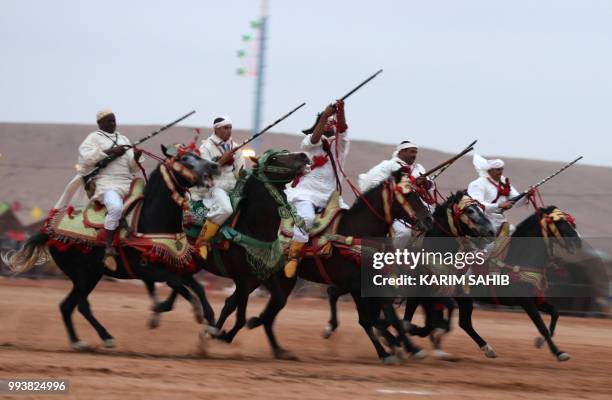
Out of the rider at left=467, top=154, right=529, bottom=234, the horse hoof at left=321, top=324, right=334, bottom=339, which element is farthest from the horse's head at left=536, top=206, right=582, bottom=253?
the horse hoof at left=321, top=324, right=334, bottom=339

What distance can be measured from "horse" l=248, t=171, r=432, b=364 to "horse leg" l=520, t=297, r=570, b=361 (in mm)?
2105

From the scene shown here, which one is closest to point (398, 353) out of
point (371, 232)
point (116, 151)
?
point (371, 232)

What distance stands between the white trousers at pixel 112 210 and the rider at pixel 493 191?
528 cm

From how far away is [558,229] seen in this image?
1603cm

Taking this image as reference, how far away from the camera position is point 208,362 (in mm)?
13320

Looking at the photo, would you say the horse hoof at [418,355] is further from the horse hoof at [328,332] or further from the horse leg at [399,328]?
the horse hoof at [328,332]

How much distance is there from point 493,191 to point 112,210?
19.4 ft

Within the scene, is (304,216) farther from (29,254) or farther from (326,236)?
(29,254)

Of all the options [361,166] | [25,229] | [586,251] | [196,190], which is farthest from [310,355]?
[361,166]

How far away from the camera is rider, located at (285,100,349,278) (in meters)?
15.1

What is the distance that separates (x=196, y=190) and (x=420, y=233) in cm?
308

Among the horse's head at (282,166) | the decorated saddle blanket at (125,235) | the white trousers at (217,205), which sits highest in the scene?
the horse's head at (282,166)

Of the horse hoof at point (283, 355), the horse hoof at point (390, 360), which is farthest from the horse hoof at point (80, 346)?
the horse hoof at point (390, 360)

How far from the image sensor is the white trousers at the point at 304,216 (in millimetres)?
14719
